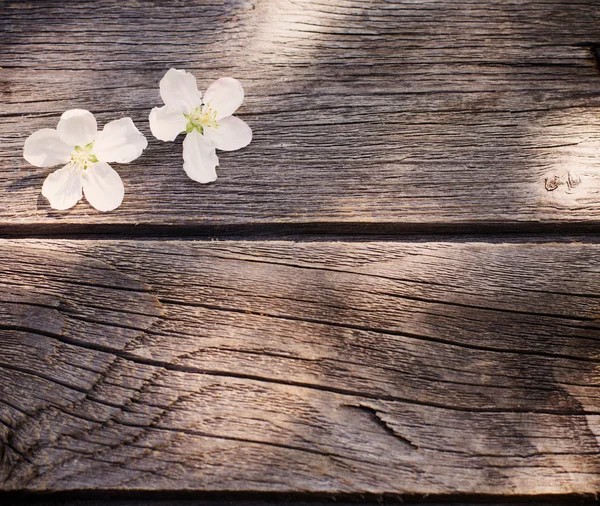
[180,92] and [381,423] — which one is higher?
[180,92]

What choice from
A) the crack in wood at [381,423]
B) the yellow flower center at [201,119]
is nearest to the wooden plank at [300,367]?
the crack in wood at [381,423]

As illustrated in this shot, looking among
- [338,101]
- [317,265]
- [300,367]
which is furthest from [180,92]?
[300,367]

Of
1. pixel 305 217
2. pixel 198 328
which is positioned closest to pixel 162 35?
pixel 305 217

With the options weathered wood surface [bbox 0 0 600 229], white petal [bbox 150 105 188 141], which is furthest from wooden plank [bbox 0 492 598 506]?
white petal [bbox 150 105 188 141]

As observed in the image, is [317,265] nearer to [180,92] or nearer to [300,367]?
[300,367]

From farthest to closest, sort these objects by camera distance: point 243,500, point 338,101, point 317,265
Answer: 1. point 338,101
2. point 317,265
3. point 243,500

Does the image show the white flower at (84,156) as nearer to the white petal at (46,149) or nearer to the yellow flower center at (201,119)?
the white petal at (46,149)

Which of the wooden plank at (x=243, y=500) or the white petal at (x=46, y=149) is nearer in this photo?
the wooden plank at (x=243, y=500)
